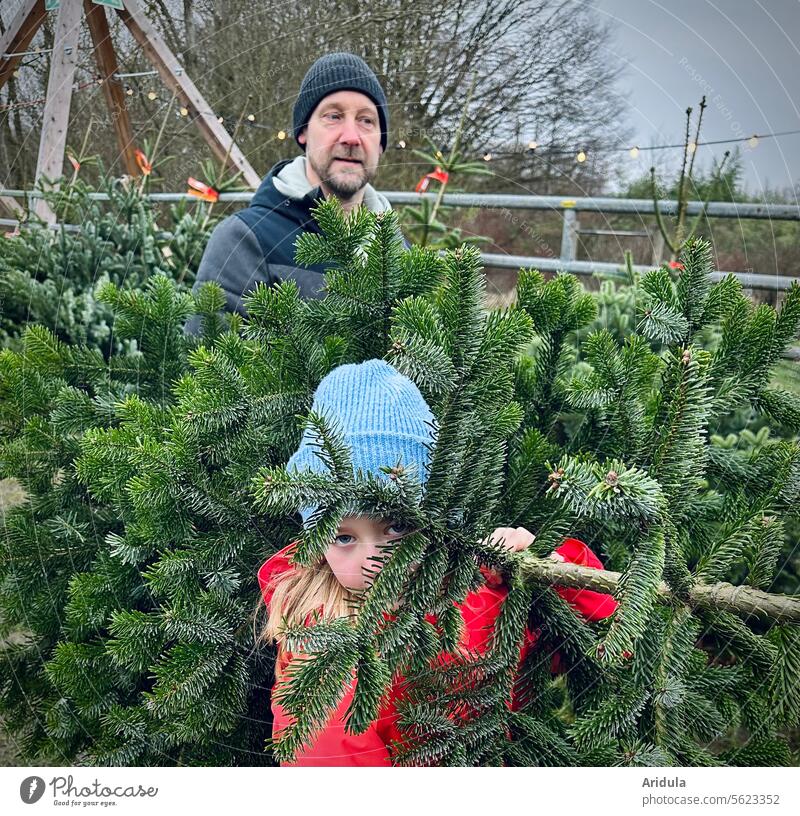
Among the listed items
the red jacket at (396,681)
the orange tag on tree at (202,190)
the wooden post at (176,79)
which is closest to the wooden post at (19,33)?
the wooden post at (176,79)

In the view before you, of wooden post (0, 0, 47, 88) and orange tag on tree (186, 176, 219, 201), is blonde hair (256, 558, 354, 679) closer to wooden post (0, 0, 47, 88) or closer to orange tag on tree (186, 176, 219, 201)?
orange tag on tree (186, 176, 219, 201)

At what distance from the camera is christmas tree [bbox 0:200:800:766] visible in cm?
70

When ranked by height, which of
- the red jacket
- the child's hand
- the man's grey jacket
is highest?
the man's grey jacket

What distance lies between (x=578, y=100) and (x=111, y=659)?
0.99 meters

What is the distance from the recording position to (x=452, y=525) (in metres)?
0.74

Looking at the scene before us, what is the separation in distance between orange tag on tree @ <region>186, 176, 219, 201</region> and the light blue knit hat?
0.56 m

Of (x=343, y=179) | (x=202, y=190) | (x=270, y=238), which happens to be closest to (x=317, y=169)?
(x=343, y=179)

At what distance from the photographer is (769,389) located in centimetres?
93

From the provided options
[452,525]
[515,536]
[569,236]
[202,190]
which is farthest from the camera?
[202,190]

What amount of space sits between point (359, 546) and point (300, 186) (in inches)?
22.3

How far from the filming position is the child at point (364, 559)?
0.79m

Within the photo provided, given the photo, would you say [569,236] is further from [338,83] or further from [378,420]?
[378,420]

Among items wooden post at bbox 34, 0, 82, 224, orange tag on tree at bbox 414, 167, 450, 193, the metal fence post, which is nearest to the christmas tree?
the metal fence post

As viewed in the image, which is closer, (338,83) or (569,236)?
(338,83)
